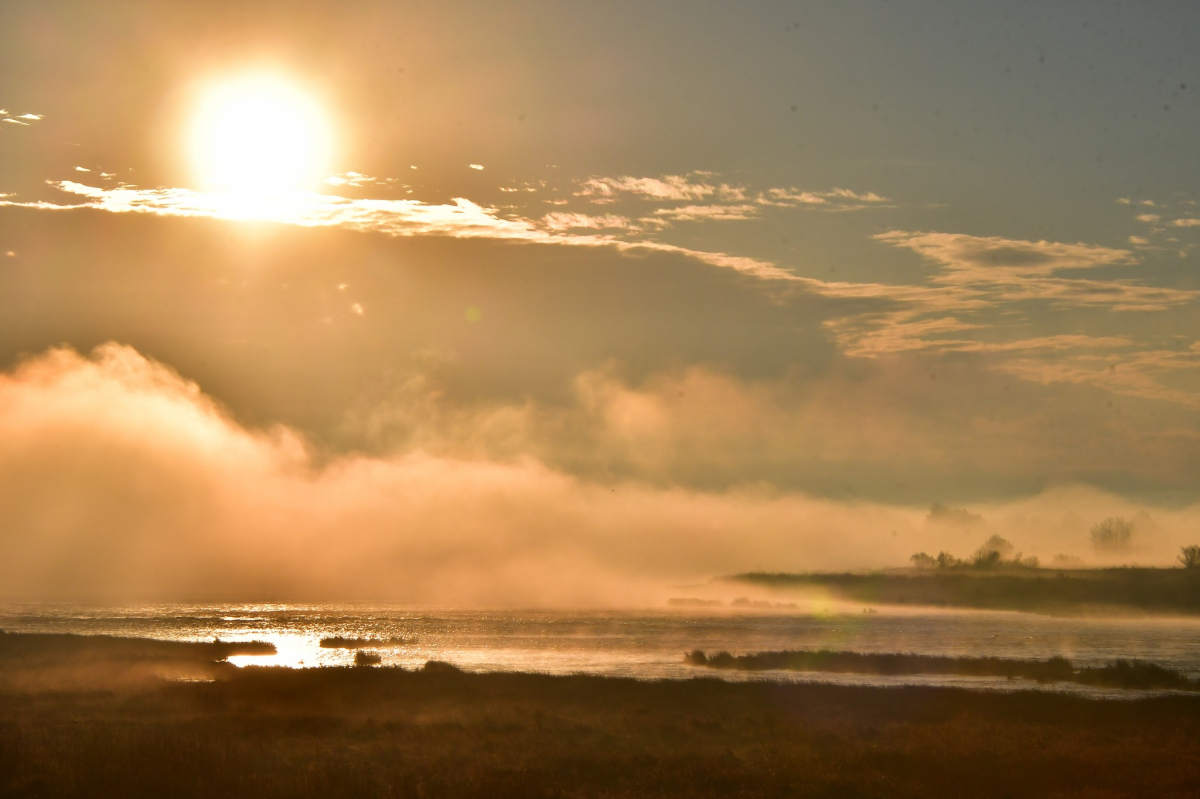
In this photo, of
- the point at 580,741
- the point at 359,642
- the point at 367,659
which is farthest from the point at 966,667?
the point at 359,642

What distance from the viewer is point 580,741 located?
3453cm

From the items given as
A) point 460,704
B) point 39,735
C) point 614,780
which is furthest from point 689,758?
point 39,735

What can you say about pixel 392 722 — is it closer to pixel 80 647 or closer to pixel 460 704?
pixel 460 704

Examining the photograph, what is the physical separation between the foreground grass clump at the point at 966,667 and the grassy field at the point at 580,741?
15677 millimetres

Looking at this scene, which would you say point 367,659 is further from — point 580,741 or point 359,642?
point 580,741

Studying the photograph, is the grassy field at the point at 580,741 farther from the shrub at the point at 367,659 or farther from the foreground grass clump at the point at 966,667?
the shrub at the point at 367,659

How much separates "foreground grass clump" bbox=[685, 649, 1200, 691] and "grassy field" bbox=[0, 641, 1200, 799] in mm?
15677

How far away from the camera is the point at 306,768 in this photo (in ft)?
91.2

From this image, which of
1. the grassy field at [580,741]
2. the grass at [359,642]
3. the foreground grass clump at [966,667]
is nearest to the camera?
the grassy field at [580,741]

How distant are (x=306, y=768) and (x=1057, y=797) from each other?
21.2m

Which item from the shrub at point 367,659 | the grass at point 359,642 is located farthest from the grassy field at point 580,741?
the grass at point 359,642

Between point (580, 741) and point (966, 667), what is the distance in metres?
46.2

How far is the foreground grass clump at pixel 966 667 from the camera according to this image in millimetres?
62781

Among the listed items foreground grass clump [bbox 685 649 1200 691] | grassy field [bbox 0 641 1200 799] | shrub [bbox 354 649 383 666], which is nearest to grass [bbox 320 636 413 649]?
shrub [bbox 354 649 383 666]
